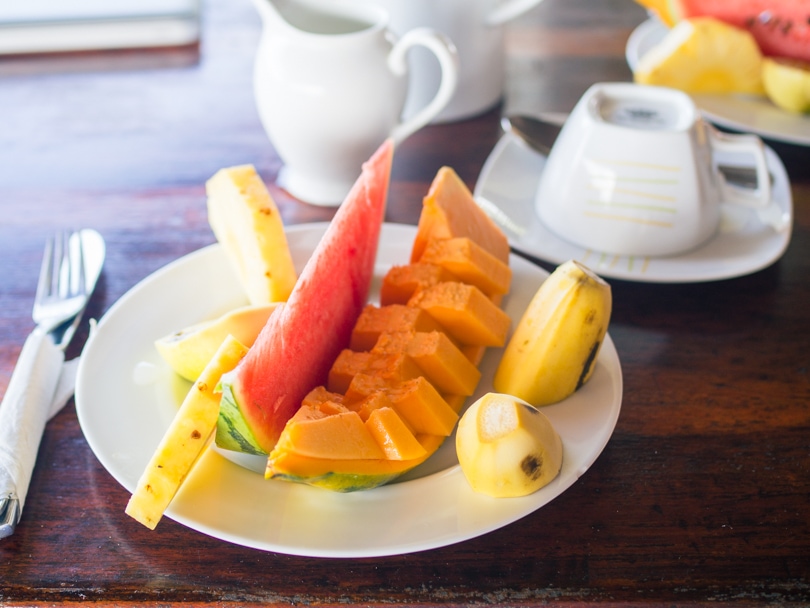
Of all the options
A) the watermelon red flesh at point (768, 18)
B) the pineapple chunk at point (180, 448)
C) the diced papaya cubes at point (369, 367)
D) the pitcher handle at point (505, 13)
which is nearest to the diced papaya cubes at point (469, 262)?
the diced papaya cubes at point (369, 367)

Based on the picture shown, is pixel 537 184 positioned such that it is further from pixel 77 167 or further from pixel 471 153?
pixel 77 167

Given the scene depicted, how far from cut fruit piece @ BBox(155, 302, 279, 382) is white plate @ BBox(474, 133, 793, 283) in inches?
13.5

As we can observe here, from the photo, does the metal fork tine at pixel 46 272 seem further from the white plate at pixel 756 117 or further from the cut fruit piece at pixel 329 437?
the white plate at pixel 756 117

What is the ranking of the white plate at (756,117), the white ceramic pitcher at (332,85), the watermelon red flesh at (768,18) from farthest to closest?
the watermelon red flesh at (768,18)
the white plate at (756,117)
the white ceramic pitcher at (332,85)

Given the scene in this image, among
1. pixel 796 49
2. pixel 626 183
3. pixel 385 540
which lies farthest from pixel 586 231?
pixel 796 49

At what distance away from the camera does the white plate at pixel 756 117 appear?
3.67 feet

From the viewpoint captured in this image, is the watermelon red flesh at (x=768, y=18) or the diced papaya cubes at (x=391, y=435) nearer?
the diced papaya cubes at (x=391, y=435)

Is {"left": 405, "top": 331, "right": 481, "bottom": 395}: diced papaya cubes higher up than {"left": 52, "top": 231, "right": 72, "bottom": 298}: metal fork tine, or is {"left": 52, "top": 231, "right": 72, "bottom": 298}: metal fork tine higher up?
{"left": 405, "top": 331, "right": 481, "bottom": 395}: diced papaya cubes

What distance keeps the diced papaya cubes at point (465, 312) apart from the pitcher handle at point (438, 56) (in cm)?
37

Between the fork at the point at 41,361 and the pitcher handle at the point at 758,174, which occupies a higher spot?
the pitcher handle at the point at 758,174

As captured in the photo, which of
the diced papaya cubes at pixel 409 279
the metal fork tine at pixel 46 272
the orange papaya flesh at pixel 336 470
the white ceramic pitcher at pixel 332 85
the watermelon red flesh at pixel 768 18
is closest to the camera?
the orange papaya flesh at pixel 336 470

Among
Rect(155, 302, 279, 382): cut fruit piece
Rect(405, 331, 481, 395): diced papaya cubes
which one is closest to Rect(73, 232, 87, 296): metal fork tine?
Rect(155, 302, 279, 382): cut fruit piece

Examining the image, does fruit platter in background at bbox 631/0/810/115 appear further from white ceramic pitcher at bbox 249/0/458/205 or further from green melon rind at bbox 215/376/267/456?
green melon rind at bbox 215/376/267/456

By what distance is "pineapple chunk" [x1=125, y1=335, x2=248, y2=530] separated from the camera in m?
0.57
